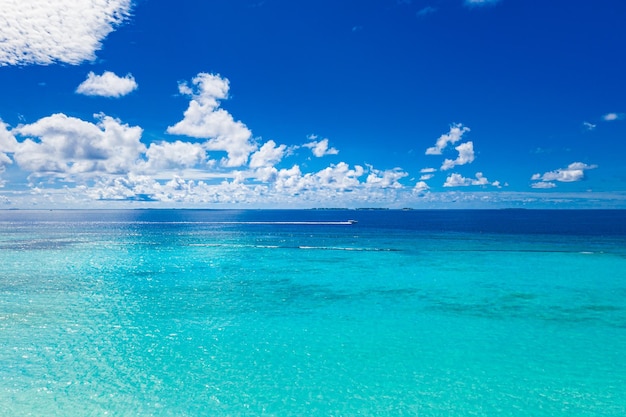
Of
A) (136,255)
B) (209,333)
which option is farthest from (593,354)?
(136,255)

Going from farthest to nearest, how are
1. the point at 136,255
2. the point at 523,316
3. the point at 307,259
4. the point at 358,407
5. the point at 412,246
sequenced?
the point at 412,246, the point at 136,255, the point at 307,259, the point at 523,316, the point at 358,407

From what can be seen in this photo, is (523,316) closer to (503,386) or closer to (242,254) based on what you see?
(503,386)

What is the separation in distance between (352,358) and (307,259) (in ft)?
115

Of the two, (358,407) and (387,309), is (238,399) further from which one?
(387,309)

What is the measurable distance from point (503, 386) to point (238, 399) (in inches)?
430

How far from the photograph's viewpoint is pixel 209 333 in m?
23.2

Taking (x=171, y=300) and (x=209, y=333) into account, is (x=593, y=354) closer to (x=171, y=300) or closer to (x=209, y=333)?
(x=209, y=333)

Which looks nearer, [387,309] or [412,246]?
[387,309]

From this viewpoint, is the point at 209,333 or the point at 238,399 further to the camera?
the point at 209,333

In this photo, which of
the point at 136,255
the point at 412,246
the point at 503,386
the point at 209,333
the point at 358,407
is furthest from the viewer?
the point at 412,246

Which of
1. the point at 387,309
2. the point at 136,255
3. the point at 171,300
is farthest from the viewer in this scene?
the point at 136,255

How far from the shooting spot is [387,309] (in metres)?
28.9

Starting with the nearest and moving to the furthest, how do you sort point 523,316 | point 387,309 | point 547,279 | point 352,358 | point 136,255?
point 352,358 < point 523,316 < point 387,309 < point 547,279 < point 136,255

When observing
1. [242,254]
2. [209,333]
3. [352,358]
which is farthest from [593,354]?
[242,254]
